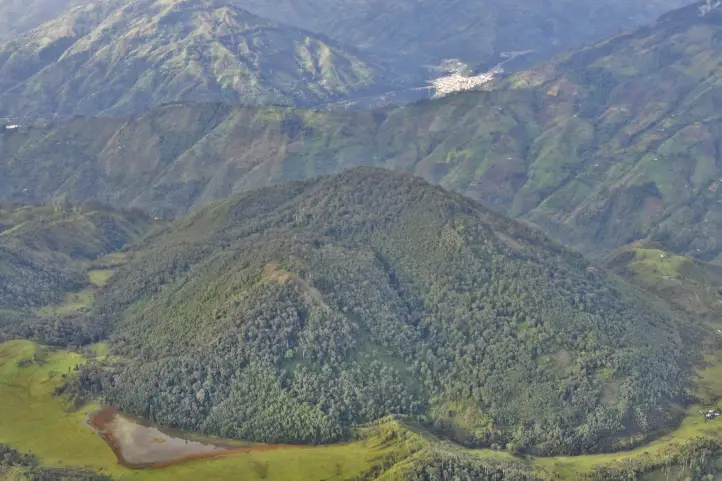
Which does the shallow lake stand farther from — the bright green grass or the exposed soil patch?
the bright green grass

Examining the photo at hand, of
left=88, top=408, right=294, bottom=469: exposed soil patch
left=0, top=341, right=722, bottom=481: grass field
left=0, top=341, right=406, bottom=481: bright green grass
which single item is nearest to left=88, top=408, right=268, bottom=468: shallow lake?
left=88, top=408, right=294, bottom=469: exposed soil patch

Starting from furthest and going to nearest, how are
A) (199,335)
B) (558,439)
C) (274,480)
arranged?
(199,335), (558,439), (274,480)

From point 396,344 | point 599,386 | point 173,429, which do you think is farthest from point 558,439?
point 173,429

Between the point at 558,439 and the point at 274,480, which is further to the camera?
the point at 558,439

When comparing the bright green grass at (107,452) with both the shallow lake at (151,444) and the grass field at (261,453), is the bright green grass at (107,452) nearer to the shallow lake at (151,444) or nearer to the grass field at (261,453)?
the grass field at (261,453)

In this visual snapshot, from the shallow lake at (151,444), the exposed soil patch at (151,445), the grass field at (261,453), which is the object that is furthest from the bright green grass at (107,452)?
the shallow lake at (151,444)

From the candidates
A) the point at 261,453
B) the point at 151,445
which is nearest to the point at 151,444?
the point at 151,445

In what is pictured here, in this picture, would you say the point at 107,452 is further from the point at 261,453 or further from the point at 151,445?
the point at 261,453

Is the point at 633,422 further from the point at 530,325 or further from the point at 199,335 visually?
the point at 199,335
